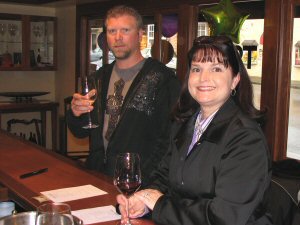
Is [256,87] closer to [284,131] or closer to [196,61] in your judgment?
[284,131]

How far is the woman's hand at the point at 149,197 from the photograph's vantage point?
1.49 metres

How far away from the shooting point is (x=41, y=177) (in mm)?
2006

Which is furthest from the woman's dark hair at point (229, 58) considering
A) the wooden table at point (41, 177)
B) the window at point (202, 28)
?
the window at point (202, 28)

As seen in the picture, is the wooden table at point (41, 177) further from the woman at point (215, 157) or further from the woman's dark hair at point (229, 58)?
the woman's dark hair at point (229, 58)

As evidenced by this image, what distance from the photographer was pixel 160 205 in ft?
4.81

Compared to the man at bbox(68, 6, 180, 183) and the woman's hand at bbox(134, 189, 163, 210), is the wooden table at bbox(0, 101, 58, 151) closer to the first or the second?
the man at bbox(68, 6, 180, 183)

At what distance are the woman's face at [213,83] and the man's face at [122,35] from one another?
90 centimetres

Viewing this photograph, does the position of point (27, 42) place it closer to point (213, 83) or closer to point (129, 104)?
point (129, 104)

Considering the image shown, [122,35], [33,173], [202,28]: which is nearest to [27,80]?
[202,28]

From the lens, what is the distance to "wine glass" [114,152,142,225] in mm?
1409

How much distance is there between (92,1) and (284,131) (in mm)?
3007

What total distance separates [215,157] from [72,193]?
66 cm

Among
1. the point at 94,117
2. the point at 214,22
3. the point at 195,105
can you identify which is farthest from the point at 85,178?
the point at 214,22

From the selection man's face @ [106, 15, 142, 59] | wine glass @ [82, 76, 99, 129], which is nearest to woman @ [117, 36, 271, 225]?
wine glass @ [82, 76, 99, 129]
